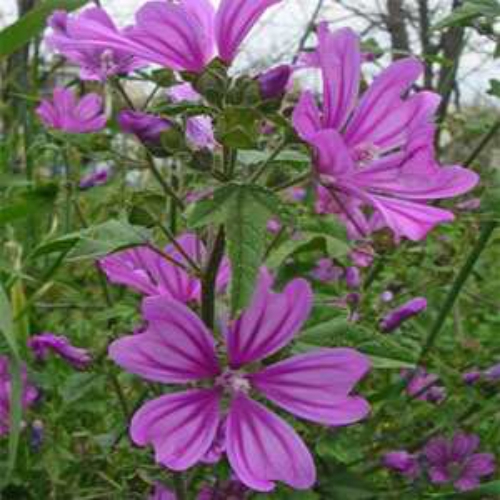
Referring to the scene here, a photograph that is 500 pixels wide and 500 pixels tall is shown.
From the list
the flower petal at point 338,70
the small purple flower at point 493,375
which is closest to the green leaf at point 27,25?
the flower petal at point 338,70

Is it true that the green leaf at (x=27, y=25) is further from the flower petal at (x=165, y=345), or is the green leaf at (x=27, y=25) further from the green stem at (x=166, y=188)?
the flower petal at (x=165, y=345)

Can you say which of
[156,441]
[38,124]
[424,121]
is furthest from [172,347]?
[38,124]

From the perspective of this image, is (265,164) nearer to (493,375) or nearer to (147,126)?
(147,126)

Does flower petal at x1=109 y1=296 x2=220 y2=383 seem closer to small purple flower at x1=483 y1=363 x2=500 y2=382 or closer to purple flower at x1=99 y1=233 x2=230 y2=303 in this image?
purple flower at x1=99 y1=233 x2=230 y2=303

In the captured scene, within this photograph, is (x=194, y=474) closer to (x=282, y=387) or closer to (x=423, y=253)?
(x=282, y=387)

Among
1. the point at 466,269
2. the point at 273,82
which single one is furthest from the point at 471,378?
the point at 273,82
